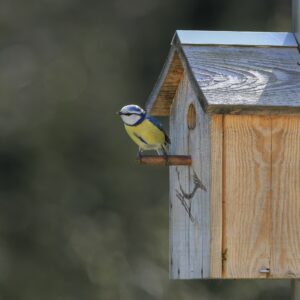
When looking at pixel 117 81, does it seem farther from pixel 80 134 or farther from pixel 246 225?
pixel 246 225

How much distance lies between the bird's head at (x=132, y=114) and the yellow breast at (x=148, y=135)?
4cm

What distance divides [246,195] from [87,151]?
31.4ft

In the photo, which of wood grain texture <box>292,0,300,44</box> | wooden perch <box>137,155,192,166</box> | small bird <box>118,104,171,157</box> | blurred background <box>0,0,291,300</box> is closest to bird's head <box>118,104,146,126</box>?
small bird <box>118,104,171,157</box>

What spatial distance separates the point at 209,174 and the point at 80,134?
31.8 ft

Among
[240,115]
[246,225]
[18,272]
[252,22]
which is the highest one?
[252,22]

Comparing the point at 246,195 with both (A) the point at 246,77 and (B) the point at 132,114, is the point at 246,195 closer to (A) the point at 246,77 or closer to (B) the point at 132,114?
(A) the point at 246,77

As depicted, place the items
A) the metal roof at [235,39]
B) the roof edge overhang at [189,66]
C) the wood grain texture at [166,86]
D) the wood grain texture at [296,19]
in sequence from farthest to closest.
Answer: the wood grain texture at [166,86], the wood grain texture at [296,19], the metal roof at [235,39], the roof edge overhang at [189,66]

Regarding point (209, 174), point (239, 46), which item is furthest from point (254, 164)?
point (239, 46)

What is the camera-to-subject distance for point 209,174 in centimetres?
600

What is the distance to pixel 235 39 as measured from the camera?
21.3ft

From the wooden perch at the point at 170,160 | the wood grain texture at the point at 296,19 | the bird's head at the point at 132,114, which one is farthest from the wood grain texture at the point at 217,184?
the bird's head at the point at 132,114

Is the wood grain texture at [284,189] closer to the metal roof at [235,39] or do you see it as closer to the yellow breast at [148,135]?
the metal roof at [235,39]

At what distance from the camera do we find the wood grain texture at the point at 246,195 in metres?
5.97

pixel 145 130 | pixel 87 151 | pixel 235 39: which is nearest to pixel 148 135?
pixel 145 130
